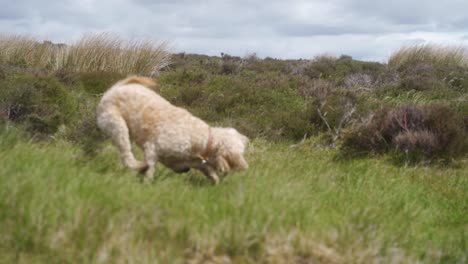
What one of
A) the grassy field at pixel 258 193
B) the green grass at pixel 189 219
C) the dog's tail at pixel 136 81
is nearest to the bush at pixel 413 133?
the grassy field at pixel 258 193

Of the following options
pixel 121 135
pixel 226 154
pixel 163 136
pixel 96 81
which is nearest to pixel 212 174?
pixel 226 154

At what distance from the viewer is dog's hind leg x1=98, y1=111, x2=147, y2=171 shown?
201 inches


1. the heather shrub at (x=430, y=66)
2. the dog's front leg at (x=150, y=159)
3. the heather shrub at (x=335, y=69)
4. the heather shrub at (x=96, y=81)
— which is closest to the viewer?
the dog's front leg at (x=150, y=159)

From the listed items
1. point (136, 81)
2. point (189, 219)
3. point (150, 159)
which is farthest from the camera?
point (136, 81)

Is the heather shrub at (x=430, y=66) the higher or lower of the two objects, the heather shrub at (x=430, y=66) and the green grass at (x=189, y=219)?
the higher

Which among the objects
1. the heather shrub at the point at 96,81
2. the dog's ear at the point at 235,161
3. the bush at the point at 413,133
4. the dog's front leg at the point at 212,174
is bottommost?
the bush at the point at 413,133

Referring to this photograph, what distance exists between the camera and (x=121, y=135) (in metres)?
5.11

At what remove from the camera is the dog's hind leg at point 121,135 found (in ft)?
16.7

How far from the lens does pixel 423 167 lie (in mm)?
8250

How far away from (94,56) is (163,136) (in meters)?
13.9

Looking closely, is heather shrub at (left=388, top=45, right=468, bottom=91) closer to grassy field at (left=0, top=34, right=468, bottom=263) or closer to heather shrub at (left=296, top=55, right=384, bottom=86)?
heather shrub at (left=296, top=55, right=384, bottom=86)

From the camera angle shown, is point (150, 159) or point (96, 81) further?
point (96, 81)

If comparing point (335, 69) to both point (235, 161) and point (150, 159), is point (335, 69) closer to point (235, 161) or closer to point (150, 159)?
point (235, 161)

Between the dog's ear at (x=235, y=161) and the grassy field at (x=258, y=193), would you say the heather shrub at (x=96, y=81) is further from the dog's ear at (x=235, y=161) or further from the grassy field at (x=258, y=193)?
the dog's ear at (x=235, y=161)
